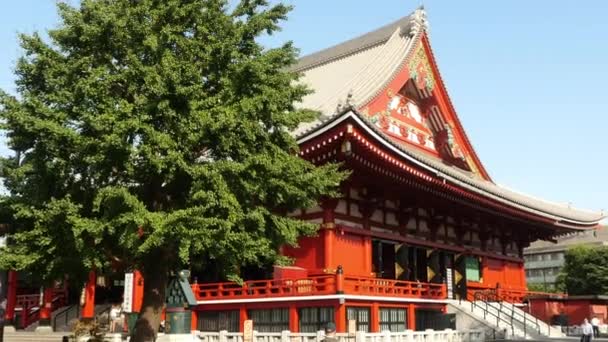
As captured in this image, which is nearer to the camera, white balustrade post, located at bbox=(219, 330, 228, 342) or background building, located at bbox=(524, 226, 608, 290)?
white balustrade post, located at bbox=(219, 330, 228, 342)

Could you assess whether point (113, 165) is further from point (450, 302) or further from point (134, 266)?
point (450, 302)

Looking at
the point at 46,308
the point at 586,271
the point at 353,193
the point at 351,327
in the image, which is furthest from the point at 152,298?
the point at 586,271

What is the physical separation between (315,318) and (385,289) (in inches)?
133

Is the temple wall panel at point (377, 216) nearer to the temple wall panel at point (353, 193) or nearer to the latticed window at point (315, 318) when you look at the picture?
the temple wall panel at point (353, 193)

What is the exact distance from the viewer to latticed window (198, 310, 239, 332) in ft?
80.6

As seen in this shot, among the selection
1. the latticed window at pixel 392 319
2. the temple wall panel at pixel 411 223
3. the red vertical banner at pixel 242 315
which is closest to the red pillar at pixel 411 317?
the latticed window at pixel 392 319

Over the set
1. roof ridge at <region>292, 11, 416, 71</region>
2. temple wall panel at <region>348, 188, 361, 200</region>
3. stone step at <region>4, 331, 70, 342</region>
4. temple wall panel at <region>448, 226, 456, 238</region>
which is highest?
roof ridge at <region>292, 11, 416, 71</region>

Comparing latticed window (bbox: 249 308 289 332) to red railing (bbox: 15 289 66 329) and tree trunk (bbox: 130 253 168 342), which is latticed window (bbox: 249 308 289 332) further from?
red railing (bbox: 15 289 66 329)

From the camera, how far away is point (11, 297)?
101 ft

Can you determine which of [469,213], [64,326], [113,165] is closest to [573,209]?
[469,213]

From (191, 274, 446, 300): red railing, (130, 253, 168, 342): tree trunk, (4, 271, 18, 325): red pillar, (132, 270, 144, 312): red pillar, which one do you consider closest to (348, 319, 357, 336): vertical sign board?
(191, 274, 446, 300): red railing

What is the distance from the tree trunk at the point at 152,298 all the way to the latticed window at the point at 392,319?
971cm

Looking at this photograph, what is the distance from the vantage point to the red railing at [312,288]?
72.5 ft

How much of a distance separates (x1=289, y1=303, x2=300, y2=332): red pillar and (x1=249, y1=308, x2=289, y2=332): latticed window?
295mm
